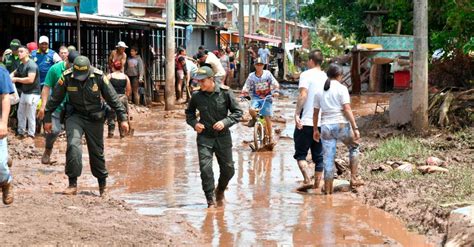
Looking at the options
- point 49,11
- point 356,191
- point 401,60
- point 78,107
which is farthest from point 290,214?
point 401,60

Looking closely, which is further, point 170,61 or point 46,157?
point 170,61

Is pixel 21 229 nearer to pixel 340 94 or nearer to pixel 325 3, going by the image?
pixel 340 94

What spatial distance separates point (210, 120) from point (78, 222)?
7.56 ft

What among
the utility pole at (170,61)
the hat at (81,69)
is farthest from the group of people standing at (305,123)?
the utility pole at (170,61)

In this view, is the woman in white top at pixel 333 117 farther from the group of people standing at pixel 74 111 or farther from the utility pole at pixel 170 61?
the utility pole at pixel 170 61

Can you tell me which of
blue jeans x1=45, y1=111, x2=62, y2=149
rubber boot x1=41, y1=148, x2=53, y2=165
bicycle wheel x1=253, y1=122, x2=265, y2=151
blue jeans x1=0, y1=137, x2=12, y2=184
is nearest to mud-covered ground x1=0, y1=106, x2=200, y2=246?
blue jeans x1=0, y1=137, x2=12, y2=184

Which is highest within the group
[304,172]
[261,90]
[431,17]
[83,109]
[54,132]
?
[431,17]

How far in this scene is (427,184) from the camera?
10258 mm

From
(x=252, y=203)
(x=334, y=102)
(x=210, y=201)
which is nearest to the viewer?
(x=210, y=201)

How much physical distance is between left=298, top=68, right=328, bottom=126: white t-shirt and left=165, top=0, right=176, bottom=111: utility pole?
482 inches

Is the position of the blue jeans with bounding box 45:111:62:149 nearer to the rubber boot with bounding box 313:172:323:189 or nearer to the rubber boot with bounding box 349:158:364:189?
the rubber boot with bounding box 313:172:323:189

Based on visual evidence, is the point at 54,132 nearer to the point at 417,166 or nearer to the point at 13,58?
the point at 13,58

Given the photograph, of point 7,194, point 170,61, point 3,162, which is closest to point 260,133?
point 7,194

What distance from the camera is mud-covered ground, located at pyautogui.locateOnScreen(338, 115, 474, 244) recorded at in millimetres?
8656
